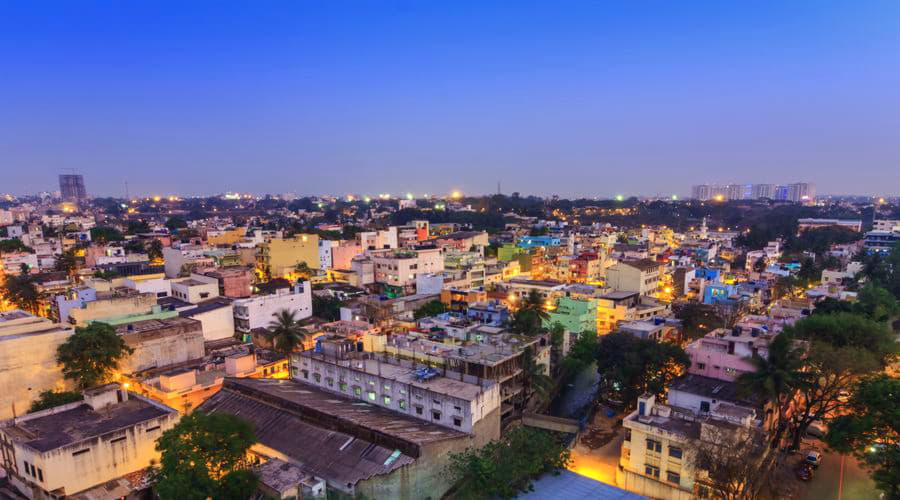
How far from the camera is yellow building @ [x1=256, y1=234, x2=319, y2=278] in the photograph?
5519 cm

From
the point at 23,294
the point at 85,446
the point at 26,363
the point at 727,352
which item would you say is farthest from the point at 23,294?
the point at 727,352

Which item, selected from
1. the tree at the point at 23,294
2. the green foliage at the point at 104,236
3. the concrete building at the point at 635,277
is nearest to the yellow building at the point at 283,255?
the tree at the point at 23,294

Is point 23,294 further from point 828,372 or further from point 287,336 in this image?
point 828,372

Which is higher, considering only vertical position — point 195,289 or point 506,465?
point 195,289

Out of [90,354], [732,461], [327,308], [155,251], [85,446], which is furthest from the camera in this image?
[155,251]

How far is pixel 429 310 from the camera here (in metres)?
38.5

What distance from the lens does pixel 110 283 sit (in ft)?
122

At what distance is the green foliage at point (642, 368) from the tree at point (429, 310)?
15130 mm

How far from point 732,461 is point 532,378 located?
10.7 meters

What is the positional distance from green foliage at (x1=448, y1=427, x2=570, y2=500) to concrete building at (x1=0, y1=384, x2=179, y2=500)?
12.1 meters

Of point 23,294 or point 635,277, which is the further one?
point 635,277

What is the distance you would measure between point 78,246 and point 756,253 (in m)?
91.0

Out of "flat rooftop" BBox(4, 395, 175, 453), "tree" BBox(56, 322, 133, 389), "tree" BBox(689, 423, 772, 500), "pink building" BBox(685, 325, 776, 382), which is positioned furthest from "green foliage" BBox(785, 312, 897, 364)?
"tree" BBox(56, 322, 133, 389)

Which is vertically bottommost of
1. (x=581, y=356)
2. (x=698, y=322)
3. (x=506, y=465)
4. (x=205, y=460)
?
(x=581, y=356)
